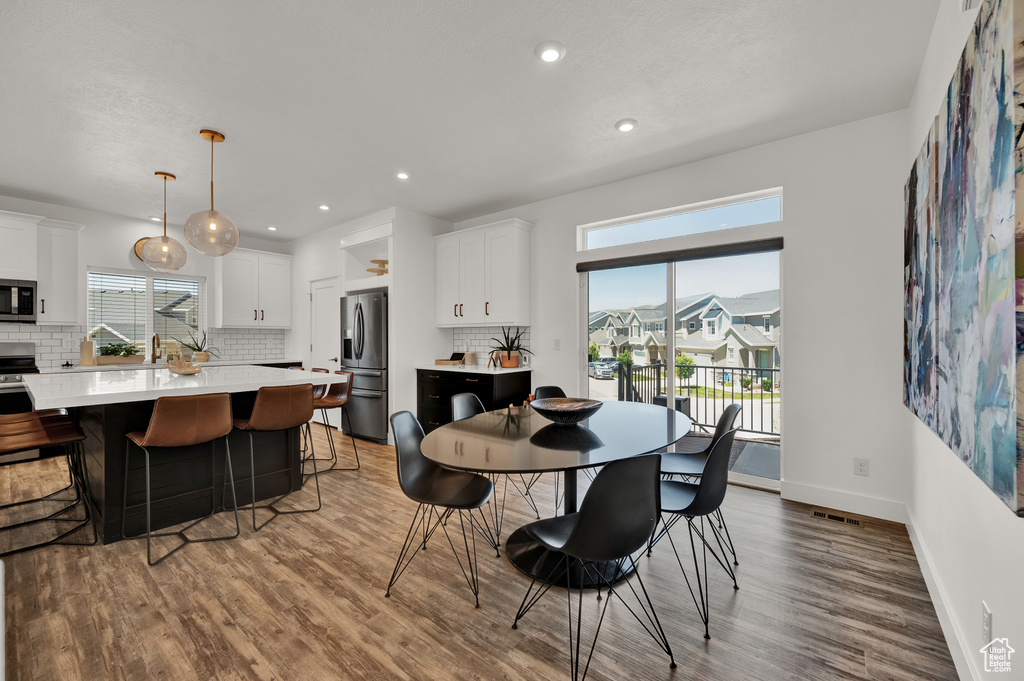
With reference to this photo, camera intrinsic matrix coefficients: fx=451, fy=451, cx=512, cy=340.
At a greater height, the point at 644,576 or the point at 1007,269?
the point at 1007,269

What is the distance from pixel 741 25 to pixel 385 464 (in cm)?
420

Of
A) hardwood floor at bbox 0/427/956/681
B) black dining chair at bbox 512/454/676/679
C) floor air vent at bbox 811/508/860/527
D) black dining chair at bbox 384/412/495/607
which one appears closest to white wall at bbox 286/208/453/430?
hardwood floor at bbox 0/427/956/681

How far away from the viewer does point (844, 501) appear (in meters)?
3.11

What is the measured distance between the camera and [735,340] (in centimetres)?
371

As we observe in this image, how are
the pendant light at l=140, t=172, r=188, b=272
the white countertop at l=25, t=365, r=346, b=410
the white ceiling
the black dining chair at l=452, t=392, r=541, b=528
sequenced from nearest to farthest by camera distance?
1. the white ceiling
2. the white countertop at l=25, t=365, r=346, b=410
3. the black dining chair at l=452, t=392, r=541, b=528
4. the pendant light at l=140, t=172, r=188, b=272

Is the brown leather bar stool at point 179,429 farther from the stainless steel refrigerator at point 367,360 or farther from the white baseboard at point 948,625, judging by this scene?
the white baseboard at point 948,625

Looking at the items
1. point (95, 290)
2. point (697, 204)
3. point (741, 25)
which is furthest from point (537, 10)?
point (95, 290)

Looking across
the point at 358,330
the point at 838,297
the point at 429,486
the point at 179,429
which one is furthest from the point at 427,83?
the point at 358,330

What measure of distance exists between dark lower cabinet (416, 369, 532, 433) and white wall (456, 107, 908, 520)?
2.19m

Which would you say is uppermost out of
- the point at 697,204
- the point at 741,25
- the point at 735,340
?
the point at 741,25

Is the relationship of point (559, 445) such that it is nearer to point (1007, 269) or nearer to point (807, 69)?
point (1007, 269)

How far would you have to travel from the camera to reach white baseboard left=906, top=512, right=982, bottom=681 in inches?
Result: 60.5

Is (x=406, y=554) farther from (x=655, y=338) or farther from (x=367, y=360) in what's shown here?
(x=367, y=360)

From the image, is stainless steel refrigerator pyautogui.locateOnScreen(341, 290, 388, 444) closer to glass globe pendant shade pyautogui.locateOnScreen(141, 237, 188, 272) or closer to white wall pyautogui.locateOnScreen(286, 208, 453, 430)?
white wall pyautogui.locateOnScreen(286, 208, 453, 430)
